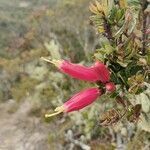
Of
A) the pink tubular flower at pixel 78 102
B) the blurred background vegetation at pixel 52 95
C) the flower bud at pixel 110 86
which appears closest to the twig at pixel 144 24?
the flower bud at pixel 110 86

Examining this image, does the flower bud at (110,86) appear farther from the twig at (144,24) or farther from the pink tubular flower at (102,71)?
the twig at (144,24)

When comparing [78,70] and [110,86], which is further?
[110,86]

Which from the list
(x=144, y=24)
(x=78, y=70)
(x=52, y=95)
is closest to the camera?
(x=78, y=70)

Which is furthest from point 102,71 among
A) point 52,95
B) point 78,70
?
point 52,95

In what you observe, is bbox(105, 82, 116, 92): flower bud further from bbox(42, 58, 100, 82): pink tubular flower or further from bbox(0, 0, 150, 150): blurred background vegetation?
bbox(0, 0, 150, 150): blurred background vegetation

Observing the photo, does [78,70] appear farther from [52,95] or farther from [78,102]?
[52,95]

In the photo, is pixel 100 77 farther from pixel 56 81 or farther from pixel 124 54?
pixel 56 81

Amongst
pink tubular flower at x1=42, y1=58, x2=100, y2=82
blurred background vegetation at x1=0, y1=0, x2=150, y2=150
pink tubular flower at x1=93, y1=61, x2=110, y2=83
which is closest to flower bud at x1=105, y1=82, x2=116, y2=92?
pink tubular flower at x1=93, y1=61, x2=110, y2=83
